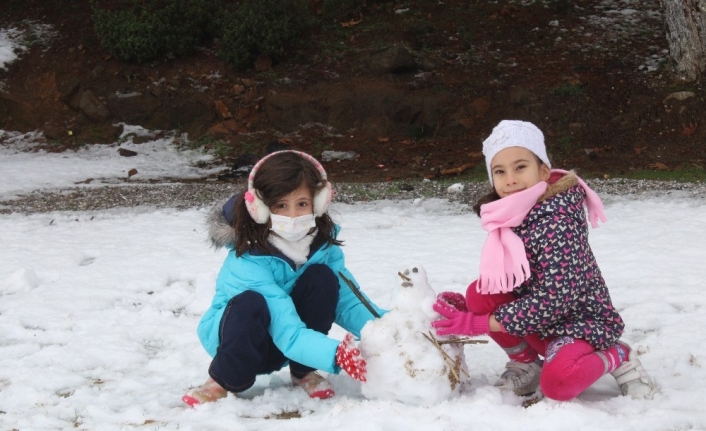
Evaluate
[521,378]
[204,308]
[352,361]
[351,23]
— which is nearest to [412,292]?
[352,361]

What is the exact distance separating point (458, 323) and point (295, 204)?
2.83ft

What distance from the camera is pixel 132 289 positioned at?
5184 mm

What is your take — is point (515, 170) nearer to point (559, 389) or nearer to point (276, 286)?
point (559, 389)

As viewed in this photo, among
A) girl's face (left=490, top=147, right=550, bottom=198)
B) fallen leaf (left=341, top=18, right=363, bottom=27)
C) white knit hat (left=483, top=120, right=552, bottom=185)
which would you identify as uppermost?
fallen leaf (left=341, top=18, right=363, bottom=27)

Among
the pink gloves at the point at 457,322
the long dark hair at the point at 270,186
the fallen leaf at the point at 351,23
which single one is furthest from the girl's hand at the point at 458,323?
the fallen leaf at the point at 351,23

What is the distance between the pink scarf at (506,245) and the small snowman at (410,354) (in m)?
0.25

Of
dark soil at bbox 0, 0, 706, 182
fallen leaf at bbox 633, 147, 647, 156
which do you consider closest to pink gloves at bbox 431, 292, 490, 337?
dark soil at bbox 0, 0, 706, 182

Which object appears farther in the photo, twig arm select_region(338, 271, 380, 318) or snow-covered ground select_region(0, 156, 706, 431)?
twig arm select_region(338, 271, 380, 318)

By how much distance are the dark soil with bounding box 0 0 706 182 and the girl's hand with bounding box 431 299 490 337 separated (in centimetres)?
563

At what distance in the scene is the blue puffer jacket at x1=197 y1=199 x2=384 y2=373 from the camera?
3.20 meters

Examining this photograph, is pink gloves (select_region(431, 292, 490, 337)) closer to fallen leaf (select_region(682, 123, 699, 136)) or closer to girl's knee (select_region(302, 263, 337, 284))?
girl's knee (select_region(302, 263, 337, 284))

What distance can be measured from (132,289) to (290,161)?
2.28 metres

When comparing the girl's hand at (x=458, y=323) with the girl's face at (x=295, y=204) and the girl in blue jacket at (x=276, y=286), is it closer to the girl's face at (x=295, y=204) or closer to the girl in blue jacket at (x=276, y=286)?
the girl in blue jacket at (x=276, y=286)

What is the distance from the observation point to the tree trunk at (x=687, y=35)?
9227mm
